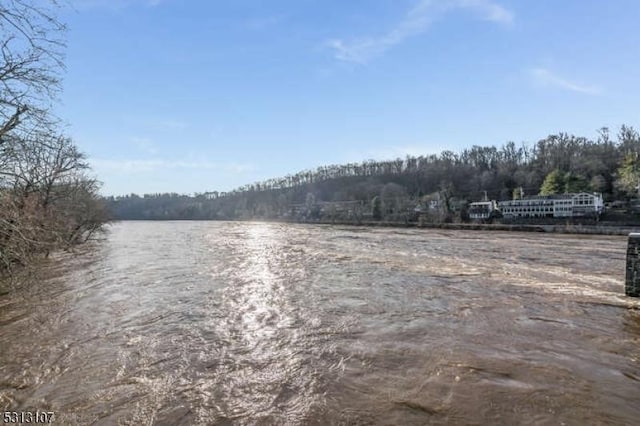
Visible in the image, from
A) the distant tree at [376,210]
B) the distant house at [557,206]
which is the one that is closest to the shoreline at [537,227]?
the distant tree at [376,210]

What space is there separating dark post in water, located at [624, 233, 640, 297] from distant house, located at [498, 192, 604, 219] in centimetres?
5649

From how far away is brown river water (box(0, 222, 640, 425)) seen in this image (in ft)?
18.1

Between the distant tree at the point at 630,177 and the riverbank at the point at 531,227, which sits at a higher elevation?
the distant tree at the point at 630,177

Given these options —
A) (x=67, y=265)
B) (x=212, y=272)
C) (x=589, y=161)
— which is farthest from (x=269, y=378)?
(x=589, y=161)

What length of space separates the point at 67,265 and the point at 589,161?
98218 millimetres

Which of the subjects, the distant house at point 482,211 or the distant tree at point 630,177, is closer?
the distant tree at point 630,177

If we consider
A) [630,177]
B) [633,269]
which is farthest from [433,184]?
[633,269]

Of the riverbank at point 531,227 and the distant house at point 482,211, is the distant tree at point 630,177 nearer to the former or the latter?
the distant house at point 482,211

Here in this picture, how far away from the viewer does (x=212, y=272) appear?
60.1 feet

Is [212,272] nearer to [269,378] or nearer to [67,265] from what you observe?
[67,265]

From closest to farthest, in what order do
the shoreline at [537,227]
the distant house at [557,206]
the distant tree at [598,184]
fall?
1. the shoreline at [537,227]
2. the distant house at [557,206]
3. the distant tree at [598,184]

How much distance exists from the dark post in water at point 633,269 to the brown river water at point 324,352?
756mm

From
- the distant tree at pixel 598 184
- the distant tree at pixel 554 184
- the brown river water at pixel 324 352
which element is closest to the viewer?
the brown river water at pixel 324 352

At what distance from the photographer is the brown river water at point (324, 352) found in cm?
553
